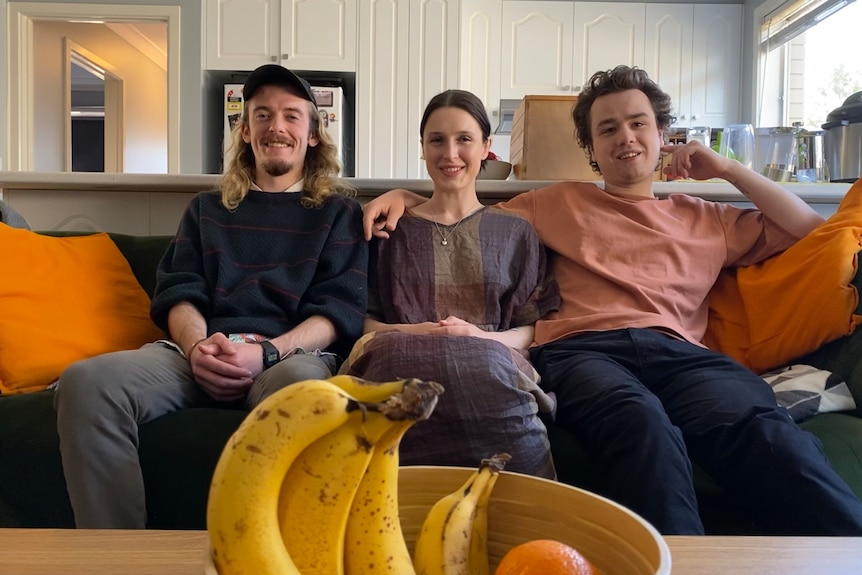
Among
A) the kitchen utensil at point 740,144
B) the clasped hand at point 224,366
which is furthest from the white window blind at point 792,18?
the clasped hand at point 224,366

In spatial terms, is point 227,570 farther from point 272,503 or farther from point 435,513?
point 435,513

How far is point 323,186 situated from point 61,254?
640 mm

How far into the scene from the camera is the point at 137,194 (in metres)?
1.92

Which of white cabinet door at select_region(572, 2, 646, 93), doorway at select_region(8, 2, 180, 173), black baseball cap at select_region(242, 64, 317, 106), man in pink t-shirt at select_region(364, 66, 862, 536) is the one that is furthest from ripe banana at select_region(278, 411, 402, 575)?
white cabinet door at select_region(572, 2, 646, 93)

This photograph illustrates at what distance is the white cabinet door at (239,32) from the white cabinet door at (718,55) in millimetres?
2663

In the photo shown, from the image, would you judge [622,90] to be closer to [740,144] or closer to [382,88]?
[740,144]

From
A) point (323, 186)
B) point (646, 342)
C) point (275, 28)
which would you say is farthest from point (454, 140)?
point (275, 28)

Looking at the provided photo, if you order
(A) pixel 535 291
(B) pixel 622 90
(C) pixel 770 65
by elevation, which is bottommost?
(A) pixel 535 291

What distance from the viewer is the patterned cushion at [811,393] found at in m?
1.29

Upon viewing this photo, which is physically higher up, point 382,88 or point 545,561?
point 382,88

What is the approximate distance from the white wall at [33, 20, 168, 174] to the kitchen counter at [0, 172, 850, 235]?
2378mm

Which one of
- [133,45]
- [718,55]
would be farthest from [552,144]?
[133,45]

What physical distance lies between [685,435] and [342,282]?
784 mm

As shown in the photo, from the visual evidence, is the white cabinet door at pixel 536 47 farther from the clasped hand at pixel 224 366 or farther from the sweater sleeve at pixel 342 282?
the clasped hand at pixel 224 366
